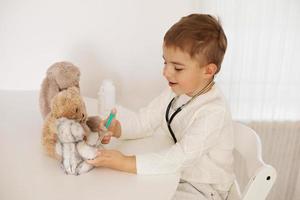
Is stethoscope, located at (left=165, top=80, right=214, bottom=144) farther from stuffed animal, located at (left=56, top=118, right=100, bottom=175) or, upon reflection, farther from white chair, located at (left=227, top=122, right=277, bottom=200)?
stuffed animal, located at (left=56, top=118, right=100, bottom=175)

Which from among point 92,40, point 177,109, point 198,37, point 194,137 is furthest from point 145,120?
point 92,40

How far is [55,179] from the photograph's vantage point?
877 millimetres

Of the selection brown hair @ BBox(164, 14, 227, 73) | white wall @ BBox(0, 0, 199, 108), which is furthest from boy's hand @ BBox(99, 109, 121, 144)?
white wall @ BBox(0, 0, 199, 108)

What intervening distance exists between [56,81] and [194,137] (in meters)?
0.43

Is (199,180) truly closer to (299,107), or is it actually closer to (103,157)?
(103,157)

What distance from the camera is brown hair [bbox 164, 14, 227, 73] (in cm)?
97

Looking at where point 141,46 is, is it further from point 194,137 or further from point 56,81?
point 194,137

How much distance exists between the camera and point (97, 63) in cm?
152

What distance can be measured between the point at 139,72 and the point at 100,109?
312 millimetres

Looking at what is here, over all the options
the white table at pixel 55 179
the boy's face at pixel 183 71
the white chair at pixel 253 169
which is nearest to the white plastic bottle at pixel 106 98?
the white table at pixel 55 179

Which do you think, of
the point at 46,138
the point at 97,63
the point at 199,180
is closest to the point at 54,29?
the point at 97,63

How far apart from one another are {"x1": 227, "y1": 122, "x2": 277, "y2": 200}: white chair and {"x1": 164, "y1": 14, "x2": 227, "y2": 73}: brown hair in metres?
0.25

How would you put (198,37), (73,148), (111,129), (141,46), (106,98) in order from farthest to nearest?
(141,46)
(106,98)
(111,129)
(198,37)
(73,148)

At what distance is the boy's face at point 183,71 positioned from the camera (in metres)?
0.99
